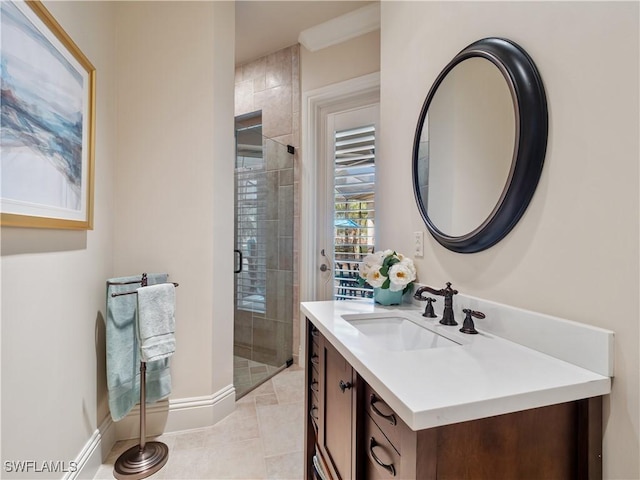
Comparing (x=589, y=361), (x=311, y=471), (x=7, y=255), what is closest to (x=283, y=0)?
(x=7, y=255)

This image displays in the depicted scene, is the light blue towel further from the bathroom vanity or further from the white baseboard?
the bathroom vanity

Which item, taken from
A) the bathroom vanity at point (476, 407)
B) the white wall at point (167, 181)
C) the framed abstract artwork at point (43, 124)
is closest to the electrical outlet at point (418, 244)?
the bathroom vanity at point (476, 407)

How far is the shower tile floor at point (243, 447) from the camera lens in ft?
4.80

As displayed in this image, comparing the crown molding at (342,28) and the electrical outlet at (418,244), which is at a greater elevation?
the crown molding at (342,28)

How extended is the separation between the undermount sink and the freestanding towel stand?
3.65 feet

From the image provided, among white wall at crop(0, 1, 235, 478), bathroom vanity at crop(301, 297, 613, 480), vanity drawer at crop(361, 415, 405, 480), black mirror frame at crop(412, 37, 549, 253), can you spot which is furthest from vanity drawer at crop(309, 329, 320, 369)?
white wall at crop(0, 1, 235, 478)

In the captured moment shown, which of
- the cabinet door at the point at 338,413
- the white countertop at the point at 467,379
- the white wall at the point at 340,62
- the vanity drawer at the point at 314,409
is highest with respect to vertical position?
the white wall at the point at 340,62

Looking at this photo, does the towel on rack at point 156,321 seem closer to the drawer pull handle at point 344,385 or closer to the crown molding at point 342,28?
the drawer pull handle at point 344,385

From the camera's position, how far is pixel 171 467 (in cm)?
150

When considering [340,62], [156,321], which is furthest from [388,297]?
[340,62]

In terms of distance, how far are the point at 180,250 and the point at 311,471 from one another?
1.31m

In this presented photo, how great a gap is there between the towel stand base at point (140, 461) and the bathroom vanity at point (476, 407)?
1.09 meters

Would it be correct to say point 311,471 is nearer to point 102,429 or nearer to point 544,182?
point 102,429

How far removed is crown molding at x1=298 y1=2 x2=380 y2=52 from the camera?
2232mm
